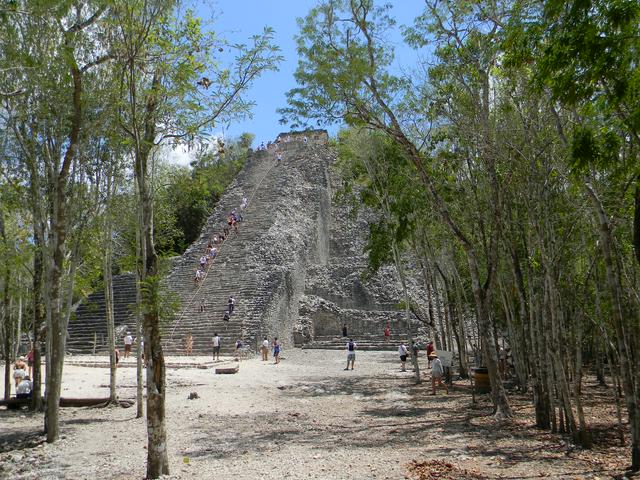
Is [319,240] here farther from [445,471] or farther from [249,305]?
[445,471]

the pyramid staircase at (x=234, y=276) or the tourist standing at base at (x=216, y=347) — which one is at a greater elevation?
the pyramid staircase at (x=234, y=276)

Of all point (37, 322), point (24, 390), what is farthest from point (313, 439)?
point (24, 390)

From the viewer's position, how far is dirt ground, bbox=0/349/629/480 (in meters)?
6.45

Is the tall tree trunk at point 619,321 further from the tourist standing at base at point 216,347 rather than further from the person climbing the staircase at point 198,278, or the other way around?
the person climbing the staircase at point 198,278

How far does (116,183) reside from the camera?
10156 millimetres

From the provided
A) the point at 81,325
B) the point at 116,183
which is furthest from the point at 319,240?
the point at 116,183

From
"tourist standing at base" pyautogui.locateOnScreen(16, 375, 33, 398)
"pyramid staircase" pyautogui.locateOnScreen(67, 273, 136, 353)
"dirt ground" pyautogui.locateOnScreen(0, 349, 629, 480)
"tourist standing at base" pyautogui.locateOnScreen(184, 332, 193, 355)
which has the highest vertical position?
"pyramid staircase" pyautogui.locateOnScreen(67, 273, 136, 353)

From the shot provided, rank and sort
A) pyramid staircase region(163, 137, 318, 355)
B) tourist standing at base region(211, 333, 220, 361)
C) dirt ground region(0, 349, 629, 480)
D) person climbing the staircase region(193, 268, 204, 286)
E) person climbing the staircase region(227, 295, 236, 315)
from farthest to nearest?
person climbing the staircase region(193, 268, 204, 286)
person climbing the staircase region(227, 295, 236, 315)
pyramid staircase region(163, 137, 318, 355)
tourist standing at base region(211, 333, 220, 361)
dirt ground region(0, 349, 629, 480)

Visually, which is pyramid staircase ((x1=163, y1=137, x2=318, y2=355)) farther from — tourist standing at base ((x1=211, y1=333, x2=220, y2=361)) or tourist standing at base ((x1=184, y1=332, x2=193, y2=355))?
tourist standing at base ((x1=211, y1=333, x2=220, y2=361))

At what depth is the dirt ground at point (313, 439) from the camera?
6.45 m

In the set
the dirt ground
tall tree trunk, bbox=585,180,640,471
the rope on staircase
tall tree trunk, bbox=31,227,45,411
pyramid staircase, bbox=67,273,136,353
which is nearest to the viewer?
tall tree trunk, bbox=585,180,640,471

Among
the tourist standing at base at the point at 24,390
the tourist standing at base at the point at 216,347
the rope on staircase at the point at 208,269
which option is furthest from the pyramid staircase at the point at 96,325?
the tourist standing at base at the point at 24,390

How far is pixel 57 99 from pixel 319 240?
90.1ft

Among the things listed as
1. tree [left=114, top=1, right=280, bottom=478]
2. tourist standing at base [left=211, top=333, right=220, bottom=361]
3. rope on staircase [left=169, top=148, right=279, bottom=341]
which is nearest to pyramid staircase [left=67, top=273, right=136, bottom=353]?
rope on staircase [left=169, top=148, right=279, bottom=341]
